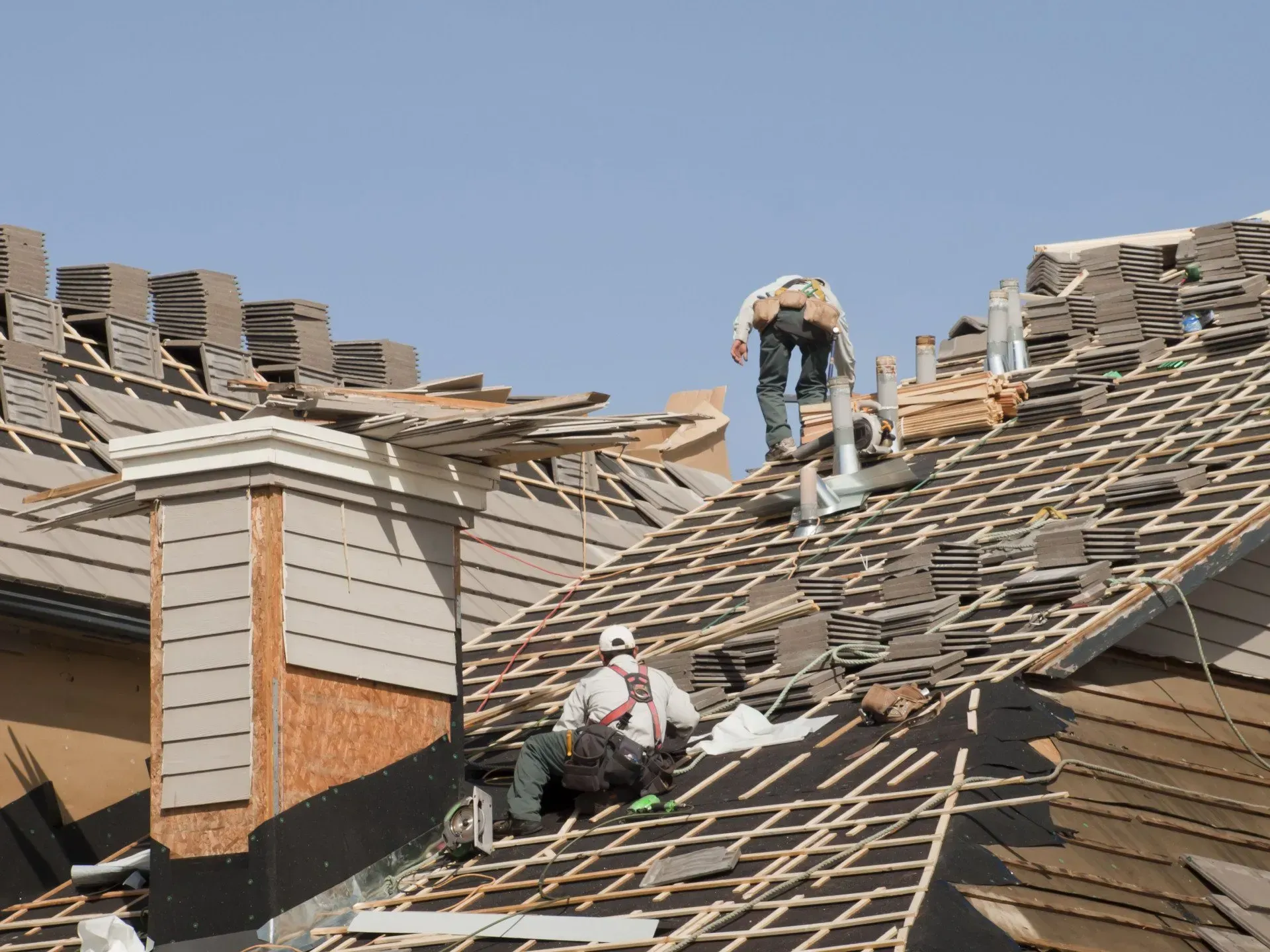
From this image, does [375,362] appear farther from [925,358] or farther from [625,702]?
[625,702]

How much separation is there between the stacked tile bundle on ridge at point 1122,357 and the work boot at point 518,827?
6.44m

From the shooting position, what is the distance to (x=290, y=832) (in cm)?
1133

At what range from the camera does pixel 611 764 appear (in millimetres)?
11242

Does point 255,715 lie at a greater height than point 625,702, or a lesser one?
greater

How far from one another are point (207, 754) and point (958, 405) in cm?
666

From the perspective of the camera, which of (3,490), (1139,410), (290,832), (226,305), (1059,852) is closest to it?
(1059,852)

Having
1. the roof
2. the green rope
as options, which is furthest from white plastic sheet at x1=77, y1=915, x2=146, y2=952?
the green rope

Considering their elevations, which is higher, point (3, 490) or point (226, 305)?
point (226, 305)

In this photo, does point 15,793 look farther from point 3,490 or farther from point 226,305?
point 226,305

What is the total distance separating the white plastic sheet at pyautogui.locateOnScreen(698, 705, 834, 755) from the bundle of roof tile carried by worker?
4.41m

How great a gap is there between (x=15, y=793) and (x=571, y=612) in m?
4.22

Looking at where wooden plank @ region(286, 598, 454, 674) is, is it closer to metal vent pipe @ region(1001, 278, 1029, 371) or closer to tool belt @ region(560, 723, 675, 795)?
tool belt @ region(560, 723, 675, 795)

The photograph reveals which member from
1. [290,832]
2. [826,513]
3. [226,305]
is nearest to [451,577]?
[290,832]

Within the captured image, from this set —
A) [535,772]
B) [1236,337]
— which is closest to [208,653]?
[535,772]
